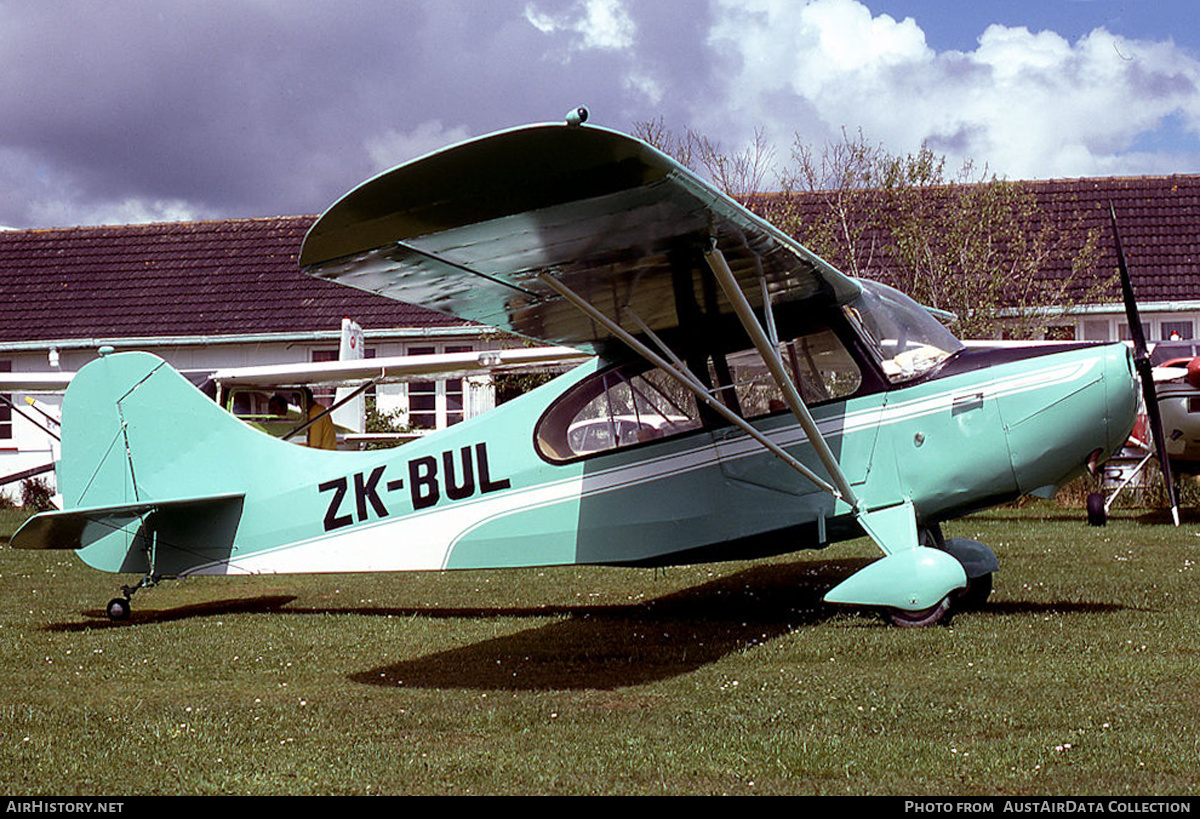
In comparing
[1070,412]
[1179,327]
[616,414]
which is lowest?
[1070,412]

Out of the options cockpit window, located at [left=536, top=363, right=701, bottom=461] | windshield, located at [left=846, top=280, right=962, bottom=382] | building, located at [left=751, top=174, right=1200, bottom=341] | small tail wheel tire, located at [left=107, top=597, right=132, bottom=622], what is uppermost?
building, located at [left=751, top=174, right=1200, bottom=341]

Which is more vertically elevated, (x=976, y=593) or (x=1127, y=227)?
(x=1127, y=227)

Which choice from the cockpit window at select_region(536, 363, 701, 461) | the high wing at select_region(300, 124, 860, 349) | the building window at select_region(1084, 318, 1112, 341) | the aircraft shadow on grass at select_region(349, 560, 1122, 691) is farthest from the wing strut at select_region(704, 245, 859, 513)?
the building window at select_region(1084, 318, 1112, 341)

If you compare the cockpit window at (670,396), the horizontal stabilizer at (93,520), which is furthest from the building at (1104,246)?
the horizontal stabilizer at (93,520)

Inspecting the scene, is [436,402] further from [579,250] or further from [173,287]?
[579,250]

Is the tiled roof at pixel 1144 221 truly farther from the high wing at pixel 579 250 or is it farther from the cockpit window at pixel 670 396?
the high wing at pixel 579 250

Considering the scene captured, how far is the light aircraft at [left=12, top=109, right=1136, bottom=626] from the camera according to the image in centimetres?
665

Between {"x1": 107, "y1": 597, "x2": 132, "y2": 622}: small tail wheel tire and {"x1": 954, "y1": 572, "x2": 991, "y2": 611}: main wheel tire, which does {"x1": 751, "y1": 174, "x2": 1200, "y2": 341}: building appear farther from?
{"x1": 107, "y1": 597, "x2": 132, "y2": 622}: small tail wheel tire

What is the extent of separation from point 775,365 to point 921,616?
72.7 inches

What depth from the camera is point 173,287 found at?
2527 cm

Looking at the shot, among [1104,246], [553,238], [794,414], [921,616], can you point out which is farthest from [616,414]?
[1104,246]

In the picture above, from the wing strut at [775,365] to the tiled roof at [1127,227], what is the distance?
490 inches

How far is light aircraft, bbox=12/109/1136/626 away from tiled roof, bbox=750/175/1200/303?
1192 centimetres

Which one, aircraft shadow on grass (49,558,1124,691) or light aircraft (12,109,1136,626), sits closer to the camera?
aircraft shadow on grass (49,558,1124,691)
